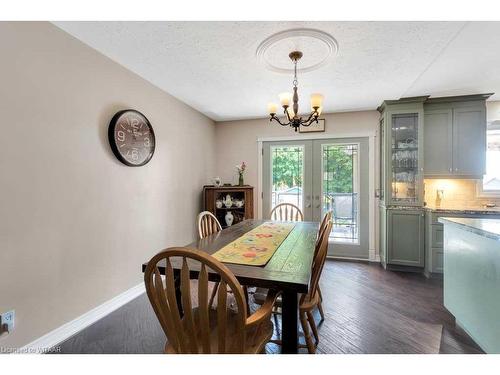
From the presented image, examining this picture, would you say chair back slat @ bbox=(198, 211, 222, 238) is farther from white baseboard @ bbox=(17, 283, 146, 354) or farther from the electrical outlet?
the electrical outlet

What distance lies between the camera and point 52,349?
5.50ft

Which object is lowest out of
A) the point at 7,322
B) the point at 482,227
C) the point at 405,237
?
the point at 7,322

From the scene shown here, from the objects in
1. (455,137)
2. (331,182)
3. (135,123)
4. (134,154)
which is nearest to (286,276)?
(134,154)

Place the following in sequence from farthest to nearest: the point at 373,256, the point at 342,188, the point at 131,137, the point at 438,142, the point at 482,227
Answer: the point at 342,188
the point at 373,256
the point at 438,142
the point at 131,137
the point at 482,227

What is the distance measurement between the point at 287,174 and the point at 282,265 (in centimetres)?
284

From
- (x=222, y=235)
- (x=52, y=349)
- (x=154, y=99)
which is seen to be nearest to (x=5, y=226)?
(x=52, y=349)

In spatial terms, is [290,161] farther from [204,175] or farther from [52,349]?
[52,349]

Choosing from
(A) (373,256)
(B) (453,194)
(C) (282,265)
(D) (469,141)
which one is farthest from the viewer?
(A) (373,256)

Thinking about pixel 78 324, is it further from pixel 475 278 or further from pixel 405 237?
pixel 405 237

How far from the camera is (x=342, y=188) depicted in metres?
3.84

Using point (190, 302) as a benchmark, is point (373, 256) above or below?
below

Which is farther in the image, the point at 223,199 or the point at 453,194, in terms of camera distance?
the point at 223,199

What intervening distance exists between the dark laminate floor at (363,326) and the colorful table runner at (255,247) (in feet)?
2.50

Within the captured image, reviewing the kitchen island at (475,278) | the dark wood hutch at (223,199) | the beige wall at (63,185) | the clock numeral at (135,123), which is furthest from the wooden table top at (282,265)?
the dark wood hutch at (223,199)
